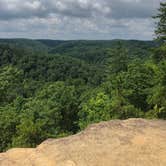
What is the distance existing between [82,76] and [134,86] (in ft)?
294

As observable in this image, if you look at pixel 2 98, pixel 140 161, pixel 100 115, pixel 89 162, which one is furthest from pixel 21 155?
pixel 2 98

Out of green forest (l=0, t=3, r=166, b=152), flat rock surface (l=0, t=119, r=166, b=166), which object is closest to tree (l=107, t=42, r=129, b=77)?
green forest (l=0, t=3, r=166, b=152)

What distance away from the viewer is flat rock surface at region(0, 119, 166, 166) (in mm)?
11805

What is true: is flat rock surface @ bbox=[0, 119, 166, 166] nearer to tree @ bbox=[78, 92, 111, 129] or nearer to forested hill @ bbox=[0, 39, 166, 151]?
forested hill @ bbox=[0, 39, 166, 151]

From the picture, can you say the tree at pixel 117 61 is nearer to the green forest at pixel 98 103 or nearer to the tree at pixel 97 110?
the green forest at pixel 98 103

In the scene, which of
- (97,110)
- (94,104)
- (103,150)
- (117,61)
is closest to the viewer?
(103,150)

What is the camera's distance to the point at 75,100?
58.6 m

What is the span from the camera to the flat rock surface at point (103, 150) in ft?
38.7

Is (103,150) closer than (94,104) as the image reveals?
Yes

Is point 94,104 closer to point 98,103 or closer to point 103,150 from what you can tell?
point 98,103

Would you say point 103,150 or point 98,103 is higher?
point 103,150

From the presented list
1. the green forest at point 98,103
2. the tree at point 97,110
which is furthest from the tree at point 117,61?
the tree at point 97,110

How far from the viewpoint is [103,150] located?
1255cm

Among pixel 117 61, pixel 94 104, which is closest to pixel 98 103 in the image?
pixel 94 104
